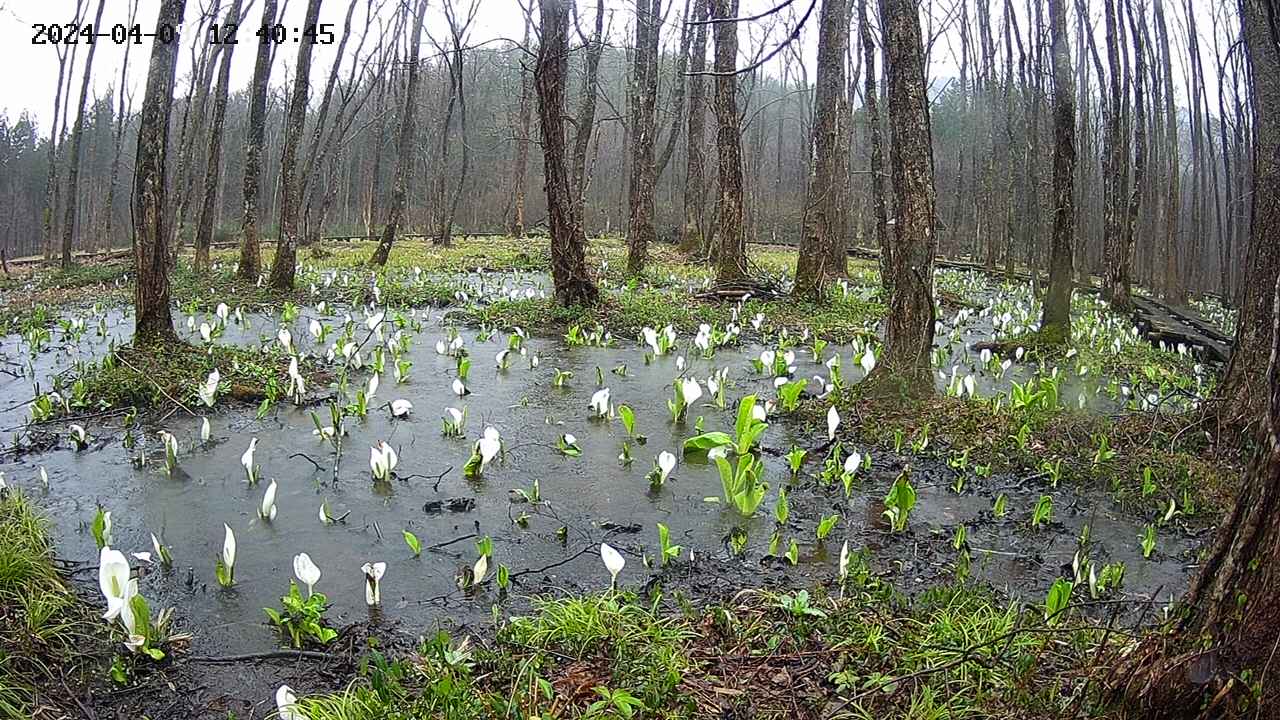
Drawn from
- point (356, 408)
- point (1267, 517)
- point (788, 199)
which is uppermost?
point (788, 199)

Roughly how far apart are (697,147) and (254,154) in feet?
31.2

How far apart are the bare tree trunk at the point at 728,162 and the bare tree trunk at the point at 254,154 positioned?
6.53m

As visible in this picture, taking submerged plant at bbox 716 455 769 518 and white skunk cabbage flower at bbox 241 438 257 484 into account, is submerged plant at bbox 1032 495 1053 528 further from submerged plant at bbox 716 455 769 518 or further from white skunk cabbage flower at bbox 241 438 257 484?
white skunk cabbage flower at bbox 241 438 257 484

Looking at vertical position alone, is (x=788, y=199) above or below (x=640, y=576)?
above

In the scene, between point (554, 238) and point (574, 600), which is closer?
point (574, 600)

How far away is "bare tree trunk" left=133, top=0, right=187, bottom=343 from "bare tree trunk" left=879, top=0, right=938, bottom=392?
5.57 m

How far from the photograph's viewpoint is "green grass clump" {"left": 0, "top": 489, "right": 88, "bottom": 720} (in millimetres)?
2574

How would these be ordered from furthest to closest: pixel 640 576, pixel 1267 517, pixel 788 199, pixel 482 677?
1. pixel 788 199
2. pixel 640 576
3. pixel 482 677
4. pixel 1267 517

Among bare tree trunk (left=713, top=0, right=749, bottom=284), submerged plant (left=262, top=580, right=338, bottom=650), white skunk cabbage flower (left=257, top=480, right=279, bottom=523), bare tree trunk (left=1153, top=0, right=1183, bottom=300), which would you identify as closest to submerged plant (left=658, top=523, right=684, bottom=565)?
submerged plant (left=262, top=580, right=338, bottom=650)

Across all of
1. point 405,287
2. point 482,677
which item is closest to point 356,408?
point 482,677

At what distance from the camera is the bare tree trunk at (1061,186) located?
8.90 m

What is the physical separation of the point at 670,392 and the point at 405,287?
7282 mm

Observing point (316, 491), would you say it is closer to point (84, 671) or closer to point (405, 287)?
point (84, 671)

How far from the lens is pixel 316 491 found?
179 inches
